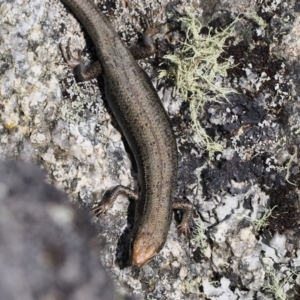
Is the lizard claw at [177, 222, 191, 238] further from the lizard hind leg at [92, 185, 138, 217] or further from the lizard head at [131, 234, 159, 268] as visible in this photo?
the lizard hind leg at [92, 185, 138, 217]

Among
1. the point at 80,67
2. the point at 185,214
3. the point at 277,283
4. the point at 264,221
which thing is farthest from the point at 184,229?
the point at 80,67

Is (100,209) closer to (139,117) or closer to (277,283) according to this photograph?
(139,117)

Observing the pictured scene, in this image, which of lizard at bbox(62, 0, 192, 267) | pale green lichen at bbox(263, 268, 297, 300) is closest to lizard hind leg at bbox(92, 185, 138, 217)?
lizard at bbox(62, 0, 192, 267)

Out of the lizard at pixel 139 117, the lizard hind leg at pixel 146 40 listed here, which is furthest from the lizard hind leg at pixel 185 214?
the lizard hind leg at pixel 146 40

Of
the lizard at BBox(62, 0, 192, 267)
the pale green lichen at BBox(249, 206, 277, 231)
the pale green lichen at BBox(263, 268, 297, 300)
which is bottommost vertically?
the pale green lichen at BBox(263, 268, 297, 300)

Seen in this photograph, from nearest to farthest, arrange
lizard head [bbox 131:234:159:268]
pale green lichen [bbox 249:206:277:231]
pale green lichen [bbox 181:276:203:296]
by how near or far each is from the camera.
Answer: lizard head [bbox 131:234:159:268] < pale green lichen [bbox 249:206:277:231] < pale green lichen [bbox 181:276:203:296]

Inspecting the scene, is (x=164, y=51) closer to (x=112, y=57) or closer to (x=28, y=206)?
(x=112, y=57)
